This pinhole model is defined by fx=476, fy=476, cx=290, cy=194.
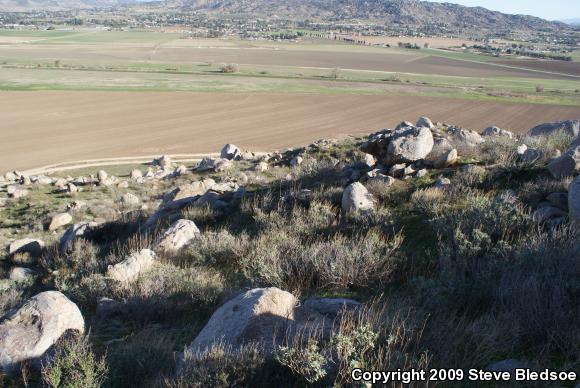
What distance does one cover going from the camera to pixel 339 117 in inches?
1783

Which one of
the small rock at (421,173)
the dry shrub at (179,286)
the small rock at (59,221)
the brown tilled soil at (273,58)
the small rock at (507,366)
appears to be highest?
the brown tilled soil at (273,58)

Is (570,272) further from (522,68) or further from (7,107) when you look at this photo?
(522,68)

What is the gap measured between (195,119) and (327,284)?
128 feet

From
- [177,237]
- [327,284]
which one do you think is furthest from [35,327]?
[177,237]

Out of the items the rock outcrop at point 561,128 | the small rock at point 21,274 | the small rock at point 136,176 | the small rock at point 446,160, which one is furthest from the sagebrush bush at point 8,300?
the small rock at point 136,176

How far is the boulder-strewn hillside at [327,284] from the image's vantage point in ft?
13.5

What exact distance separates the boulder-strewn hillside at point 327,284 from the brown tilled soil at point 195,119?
74.2 feet

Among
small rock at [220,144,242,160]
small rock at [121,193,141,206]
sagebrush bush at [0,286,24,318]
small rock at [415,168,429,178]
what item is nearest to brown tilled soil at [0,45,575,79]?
small rock at [220,144,242,160]

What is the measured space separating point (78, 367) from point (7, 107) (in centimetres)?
4942

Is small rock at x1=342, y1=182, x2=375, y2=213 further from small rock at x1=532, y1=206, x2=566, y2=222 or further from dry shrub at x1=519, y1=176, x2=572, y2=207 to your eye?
small rock at x1=532, y1=206, x2=566, y2=222

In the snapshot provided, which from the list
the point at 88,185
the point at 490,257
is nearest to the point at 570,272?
the point at 490,257

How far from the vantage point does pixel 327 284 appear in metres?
6.27

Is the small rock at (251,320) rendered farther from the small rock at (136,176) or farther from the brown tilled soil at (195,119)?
the brown tilled soil at (195,119)

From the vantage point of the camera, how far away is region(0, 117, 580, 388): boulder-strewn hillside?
4.11 meters
